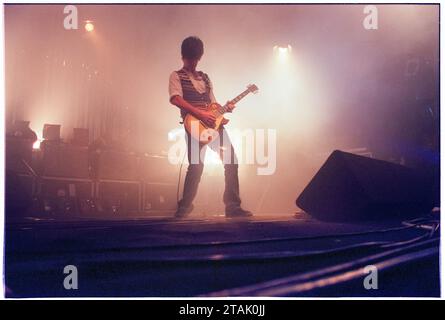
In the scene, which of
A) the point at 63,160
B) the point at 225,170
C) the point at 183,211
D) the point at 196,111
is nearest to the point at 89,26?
the point at 196,111

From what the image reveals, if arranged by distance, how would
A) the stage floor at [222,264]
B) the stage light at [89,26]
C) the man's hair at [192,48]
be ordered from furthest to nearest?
the man's hair at [192,48] → the stage light at [89,26] → the stage floor at [222,264]

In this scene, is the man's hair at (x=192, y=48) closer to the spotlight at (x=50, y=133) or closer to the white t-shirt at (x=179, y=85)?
the white t-shirt at (x=179, y=85)

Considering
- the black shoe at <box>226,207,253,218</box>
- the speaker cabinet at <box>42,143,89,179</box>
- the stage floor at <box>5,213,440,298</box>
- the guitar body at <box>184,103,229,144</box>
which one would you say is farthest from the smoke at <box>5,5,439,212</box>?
the stage floor at <box>5,213,440,298</box>

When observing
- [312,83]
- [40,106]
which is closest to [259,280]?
[312,83]

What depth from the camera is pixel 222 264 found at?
1453mm

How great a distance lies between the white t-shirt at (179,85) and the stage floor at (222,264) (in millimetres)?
1017

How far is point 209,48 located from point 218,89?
0.27 m

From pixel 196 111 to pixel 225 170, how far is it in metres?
0.44

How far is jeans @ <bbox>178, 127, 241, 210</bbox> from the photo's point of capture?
2.35 meters

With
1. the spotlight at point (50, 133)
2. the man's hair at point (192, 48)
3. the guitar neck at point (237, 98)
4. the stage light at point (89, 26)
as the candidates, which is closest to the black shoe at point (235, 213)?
the guitar neck at point (237, 98)

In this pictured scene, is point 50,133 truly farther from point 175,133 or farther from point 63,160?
point 175,133

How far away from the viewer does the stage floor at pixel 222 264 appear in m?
1.44

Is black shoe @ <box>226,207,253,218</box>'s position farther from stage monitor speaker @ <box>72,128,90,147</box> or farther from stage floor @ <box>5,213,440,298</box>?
stage monitor speaker @ <box>72,128,90,147</box>
